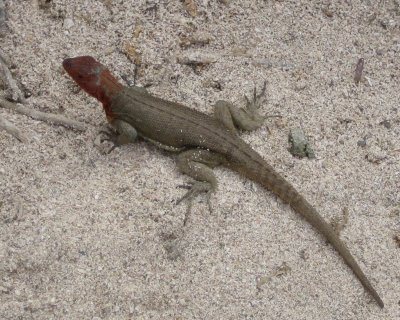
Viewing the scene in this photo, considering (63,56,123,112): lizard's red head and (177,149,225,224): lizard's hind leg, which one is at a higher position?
(63,56,123,112): lizard's red head

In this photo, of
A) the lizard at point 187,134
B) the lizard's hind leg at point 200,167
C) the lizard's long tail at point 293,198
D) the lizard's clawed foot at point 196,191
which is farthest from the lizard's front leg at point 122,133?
the lizard's long tail at point 293,198

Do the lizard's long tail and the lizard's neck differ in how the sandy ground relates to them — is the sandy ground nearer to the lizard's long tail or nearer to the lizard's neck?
the lizard's long tail

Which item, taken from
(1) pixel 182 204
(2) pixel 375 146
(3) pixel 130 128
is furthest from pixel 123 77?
(2) pixel 375 146

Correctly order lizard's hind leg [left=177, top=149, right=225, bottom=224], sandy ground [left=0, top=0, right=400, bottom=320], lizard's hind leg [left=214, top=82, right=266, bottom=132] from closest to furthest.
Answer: sandy ground [left=0, top=0, right=400, bottom=320] < lizard's hind leg [left=177, top=149, right=225, bottom=224] < lizard's hind leg [left=214, top=82, right=266, bottom=132]

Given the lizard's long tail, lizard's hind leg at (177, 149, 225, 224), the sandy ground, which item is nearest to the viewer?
the sandy ground

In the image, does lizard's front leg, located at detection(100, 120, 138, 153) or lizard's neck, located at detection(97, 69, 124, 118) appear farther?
lizard's front leg, located at detection(100, 120, 138, 153)

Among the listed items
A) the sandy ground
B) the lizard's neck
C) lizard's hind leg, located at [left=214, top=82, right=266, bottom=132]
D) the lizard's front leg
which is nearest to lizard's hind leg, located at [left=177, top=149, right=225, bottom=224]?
the sandy ground

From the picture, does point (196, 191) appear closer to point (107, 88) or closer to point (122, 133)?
point (122, 133)

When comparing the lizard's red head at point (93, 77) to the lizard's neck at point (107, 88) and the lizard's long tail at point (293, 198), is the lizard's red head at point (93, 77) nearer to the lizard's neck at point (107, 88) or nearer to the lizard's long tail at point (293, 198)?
the lizard's neck at point (107, 88)
